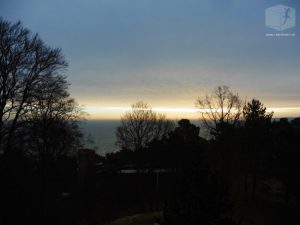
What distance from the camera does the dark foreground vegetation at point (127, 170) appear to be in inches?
383

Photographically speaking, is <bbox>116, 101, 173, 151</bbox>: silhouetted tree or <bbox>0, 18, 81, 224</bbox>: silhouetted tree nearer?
Result: <bbox>0, 18, 81, 224</bbox>: silhouetted tree

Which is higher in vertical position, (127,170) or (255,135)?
(255,135)

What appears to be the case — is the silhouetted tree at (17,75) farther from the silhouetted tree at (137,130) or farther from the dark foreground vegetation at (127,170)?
the silhouetted tree at (137,130)

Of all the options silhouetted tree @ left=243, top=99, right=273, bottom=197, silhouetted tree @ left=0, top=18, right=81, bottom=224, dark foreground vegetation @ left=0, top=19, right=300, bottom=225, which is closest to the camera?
dark foreground vegetation @ left=0, top=19, right=300, bottom=225

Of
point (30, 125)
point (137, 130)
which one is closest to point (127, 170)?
point (137, 130)

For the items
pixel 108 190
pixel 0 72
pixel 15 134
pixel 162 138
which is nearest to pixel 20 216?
pixel 15 134

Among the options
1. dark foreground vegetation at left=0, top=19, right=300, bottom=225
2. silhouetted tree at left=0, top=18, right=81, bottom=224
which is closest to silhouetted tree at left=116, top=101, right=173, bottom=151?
dark foreground vegetation at left=0, top=19, right=300, bottom=225

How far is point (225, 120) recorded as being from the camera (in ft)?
128

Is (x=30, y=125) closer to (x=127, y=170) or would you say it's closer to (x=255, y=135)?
(x=255, y=135)

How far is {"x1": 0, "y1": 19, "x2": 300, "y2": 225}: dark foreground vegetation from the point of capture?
9734 millimetres

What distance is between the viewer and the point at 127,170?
4569cm

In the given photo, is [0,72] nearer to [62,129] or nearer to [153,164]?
[62,129]

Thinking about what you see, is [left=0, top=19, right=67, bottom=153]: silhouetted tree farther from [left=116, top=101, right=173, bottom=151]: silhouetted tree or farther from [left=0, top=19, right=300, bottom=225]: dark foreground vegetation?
[left=116, top=101, right=173, bottom=151]: silhouetted tree

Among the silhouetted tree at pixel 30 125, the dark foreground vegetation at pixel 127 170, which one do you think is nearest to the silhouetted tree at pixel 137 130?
the dark foreground vegetation at pixel 127 170
